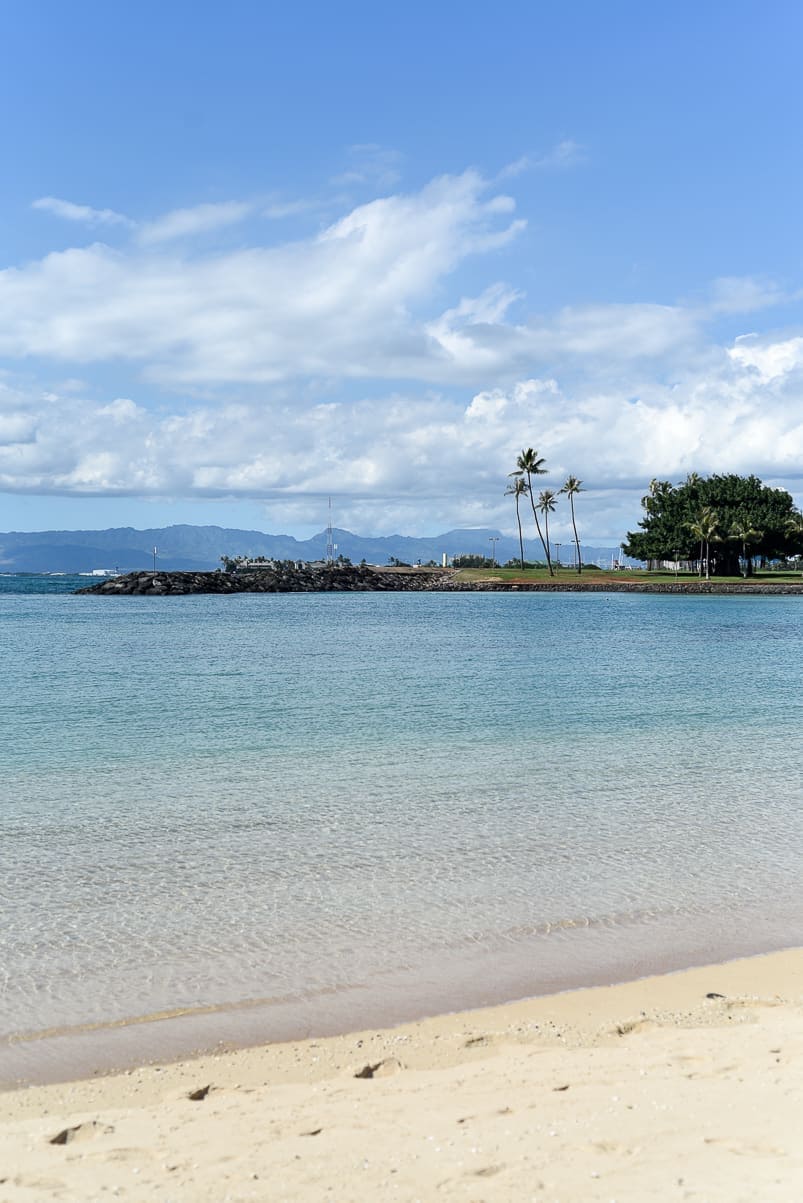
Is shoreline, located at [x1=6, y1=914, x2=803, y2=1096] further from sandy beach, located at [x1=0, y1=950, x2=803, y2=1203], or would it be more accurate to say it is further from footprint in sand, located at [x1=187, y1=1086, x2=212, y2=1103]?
footprint in sand, located at [x1=187, y1=1086, x2=212, y2=1103]

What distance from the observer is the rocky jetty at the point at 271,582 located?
12938 centimetres

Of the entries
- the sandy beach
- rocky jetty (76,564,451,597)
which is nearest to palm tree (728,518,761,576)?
rocky jetty (76,564,451,597)

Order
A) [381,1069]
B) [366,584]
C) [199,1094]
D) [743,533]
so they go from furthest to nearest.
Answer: [366,584]
[743,533]
[381,1069]
[199,1094]

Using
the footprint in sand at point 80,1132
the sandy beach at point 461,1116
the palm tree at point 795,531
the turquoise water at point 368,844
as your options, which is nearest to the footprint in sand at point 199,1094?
the sandy beach at point 461,1116

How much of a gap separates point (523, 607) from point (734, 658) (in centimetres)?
4918

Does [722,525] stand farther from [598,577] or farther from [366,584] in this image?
[366,584]

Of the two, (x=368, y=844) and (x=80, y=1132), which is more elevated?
(x=80, y=1132)

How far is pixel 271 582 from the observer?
460 feet

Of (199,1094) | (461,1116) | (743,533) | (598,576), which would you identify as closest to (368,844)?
(199,1094)

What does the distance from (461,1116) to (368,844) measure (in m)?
6.41

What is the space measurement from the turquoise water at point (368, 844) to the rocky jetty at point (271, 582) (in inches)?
4068

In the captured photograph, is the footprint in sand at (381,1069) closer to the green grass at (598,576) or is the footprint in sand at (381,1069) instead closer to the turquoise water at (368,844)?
the turquoise water at (368,844)

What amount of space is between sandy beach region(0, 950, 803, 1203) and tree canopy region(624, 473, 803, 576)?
127740 mm

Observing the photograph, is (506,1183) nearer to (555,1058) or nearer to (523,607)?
(555,1058)
